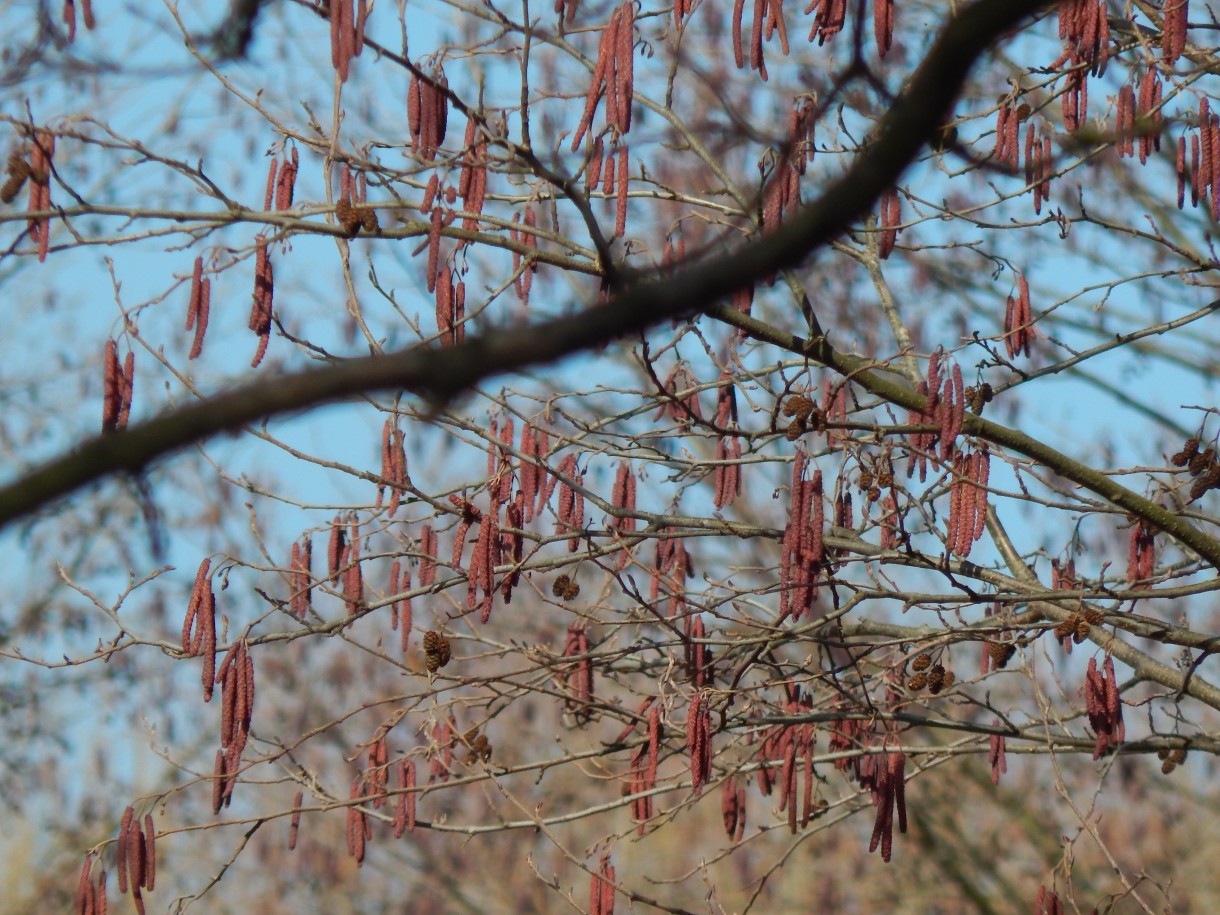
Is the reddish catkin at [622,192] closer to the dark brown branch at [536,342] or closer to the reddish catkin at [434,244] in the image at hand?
the reddish catkin at [434,244]

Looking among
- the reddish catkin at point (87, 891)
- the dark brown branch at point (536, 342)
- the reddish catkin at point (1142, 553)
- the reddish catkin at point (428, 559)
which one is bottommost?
the dark brown branch at point (536, 342)

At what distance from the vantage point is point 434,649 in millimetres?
4730

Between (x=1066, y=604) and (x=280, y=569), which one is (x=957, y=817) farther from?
(x=280, y=569)

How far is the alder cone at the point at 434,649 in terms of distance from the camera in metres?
4.73

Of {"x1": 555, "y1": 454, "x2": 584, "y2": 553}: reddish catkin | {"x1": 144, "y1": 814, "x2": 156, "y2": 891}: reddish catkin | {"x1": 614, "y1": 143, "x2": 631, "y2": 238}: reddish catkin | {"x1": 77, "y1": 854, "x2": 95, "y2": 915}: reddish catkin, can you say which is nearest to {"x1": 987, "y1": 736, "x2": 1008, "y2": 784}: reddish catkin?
{"x1": 555, "y1": 454, "x2": 584, "y2": 553}: reddish catkin

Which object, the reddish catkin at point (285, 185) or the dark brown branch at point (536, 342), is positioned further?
the reddish catkin at point (285, 185)

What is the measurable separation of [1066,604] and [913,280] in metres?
5.45

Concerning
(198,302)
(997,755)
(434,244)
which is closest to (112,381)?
(198,302)

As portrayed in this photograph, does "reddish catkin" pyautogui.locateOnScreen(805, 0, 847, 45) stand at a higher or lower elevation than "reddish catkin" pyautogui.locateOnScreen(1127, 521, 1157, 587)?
higher

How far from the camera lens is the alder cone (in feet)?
15.5

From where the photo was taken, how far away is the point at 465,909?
41.7ft

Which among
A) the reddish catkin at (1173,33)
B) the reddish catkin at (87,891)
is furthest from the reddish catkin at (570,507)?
the reddish catkin at (1173,33)

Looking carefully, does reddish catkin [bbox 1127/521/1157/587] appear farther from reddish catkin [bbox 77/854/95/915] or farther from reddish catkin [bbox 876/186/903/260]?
reddish catkin [bbox 77/854/95/915]

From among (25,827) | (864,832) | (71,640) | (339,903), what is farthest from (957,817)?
(25,827)
